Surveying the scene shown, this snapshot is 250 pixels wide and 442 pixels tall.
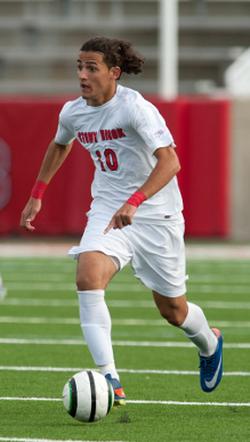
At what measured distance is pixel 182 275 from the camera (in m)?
8.61

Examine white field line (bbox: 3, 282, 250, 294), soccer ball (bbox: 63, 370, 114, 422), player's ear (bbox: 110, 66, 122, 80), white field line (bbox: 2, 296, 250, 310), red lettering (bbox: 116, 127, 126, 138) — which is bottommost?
Result: white field line (bbox: 3, 282, 250, 294)

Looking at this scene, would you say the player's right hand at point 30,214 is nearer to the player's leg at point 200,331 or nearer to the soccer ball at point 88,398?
the player's leg at point 200,331

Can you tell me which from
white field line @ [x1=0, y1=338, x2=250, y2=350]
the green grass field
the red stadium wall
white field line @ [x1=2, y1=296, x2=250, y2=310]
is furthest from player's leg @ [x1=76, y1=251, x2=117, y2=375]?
the red stadium wall

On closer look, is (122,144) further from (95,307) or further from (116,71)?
(95,307)

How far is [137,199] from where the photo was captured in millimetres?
8047

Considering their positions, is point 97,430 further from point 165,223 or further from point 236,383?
point 236,383

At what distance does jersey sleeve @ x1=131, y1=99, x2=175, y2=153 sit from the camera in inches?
326

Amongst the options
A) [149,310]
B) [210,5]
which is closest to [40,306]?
[149,310]

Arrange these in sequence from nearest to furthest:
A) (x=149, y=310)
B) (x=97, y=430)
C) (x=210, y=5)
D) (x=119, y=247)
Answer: (x=97, y=430) < (x=119, y=247) < (x=149, y=310) < (x=210, y=5)

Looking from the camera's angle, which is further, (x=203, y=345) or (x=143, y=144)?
(x=203, y=345)

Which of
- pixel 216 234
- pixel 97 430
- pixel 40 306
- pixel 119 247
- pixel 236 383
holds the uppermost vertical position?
pixel 119 247

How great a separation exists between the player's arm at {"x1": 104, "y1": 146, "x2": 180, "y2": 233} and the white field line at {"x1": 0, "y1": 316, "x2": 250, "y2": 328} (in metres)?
5.07

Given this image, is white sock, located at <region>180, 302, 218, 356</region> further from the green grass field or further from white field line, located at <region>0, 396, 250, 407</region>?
white field line, located at <region>0, 396, 250, 407</region>

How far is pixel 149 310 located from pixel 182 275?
6174 millimetres
